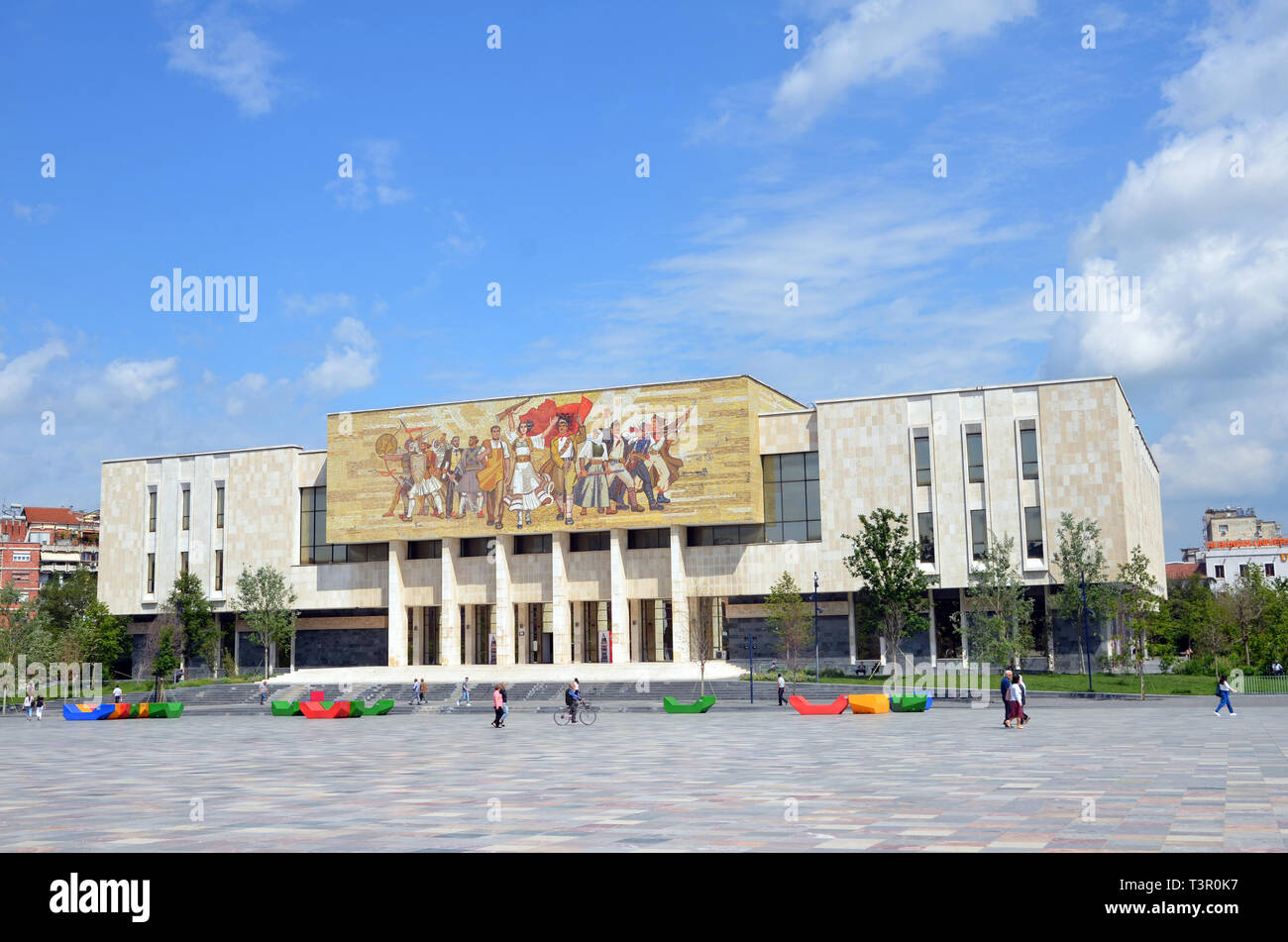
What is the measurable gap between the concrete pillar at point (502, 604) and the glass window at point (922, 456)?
77.4ft

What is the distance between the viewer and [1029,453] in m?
59.9

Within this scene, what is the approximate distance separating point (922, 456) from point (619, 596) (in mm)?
18233

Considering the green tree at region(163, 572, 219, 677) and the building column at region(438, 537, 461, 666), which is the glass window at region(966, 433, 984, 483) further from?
the green tree at region(163, 572, 219, 677)

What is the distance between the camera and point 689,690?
55.2 m

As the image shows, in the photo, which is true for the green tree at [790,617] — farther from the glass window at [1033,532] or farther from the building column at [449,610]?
the building column at [449,610]

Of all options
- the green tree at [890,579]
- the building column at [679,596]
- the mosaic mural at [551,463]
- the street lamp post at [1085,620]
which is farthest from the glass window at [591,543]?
the street lamp post at [1085,620]

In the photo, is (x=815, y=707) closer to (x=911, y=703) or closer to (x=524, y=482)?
(x=911, y=703)

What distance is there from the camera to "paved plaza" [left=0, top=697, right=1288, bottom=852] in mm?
10758

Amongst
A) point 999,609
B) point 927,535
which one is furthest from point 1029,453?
point 999,609

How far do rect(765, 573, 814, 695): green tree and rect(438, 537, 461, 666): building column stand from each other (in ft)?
64.3

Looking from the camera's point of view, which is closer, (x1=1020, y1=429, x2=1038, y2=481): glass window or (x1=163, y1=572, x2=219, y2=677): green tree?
(x1=1020, y1=429, x2=1038, y2=481): glass window

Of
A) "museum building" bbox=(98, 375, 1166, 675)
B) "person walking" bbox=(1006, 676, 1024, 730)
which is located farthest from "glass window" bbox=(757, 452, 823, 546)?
"person walking" bbox=(1006, 676, 1024, 730)

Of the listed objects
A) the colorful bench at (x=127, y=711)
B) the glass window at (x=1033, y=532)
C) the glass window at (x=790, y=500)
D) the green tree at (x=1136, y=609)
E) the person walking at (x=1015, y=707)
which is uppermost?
the glass window at (x=790, y=500)

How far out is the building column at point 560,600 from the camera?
66.7 metres
